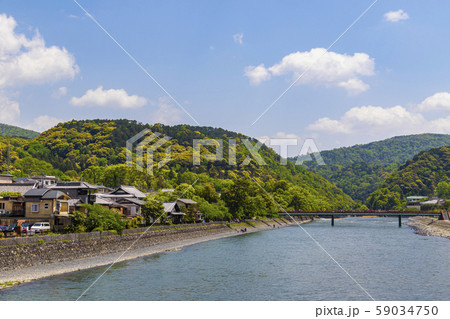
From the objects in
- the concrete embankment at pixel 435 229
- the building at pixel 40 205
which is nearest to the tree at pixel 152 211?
the building at pixel 40 205

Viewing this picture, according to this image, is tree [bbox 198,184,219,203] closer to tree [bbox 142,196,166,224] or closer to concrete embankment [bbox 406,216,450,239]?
tree [bbox 142,196,166,224]

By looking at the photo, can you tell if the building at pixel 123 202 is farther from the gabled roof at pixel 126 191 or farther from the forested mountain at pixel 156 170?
the forested mountain at pixel 156 170

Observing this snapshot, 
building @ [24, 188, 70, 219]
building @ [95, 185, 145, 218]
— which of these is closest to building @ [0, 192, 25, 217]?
building @ [24, 188, 70, 219]

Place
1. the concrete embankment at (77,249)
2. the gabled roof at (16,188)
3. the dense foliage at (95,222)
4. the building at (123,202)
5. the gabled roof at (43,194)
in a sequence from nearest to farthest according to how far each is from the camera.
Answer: the concrete embankment at (77,249), the dense foliage at (95,222), the gabled roof at (43,194), the gabled roof at (16,188), the building at (123,202)

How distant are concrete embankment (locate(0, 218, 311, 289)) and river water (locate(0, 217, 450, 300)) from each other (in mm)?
1910

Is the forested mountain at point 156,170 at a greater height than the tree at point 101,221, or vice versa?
the forested mountain at point 156,170

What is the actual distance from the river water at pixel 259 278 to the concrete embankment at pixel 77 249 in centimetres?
191

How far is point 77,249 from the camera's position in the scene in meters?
42.7

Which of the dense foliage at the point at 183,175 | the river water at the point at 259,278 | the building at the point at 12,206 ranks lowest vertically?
the river water at the point at 259,278

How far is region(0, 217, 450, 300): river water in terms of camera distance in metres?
29.9

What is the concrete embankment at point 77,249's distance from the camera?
112 ft

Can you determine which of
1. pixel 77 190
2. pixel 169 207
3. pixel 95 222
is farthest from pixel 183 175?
pixel 95 222

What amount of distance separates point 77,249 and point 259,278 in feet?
57.6
